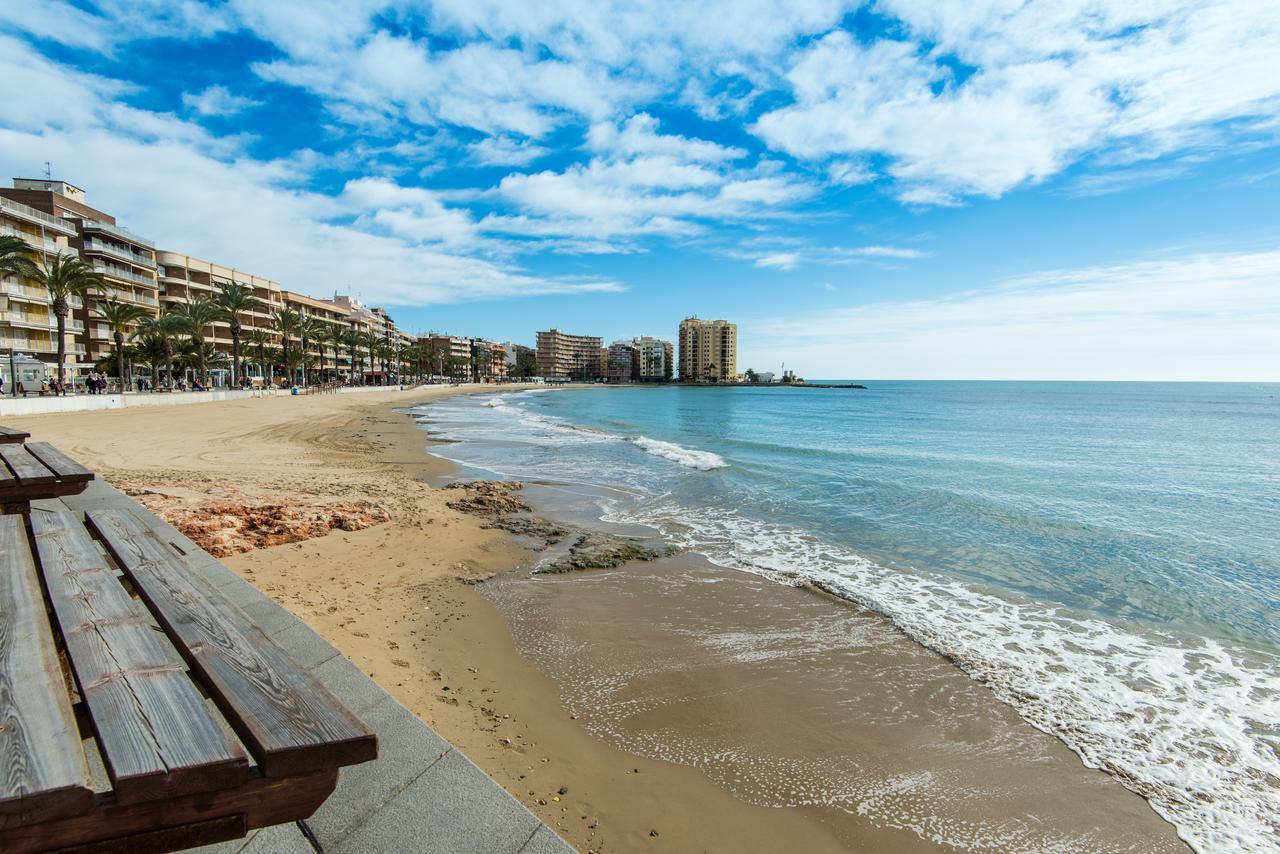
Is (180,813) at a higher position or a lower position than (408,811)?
higher

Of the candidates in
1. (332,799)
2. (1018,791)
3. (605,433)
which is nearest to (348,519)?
(332,799)

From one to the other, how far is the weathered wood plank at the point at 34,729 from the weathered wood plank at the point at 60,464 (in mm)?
3359

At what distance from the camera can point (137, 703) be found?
5.62 feet

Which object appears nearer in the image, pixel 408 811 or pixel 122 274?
pixel 408 811

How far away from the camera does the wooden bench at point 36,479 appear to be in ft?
15.8

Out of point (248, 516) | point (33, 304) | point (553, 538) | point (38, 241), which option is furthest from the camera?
point (38, 241)

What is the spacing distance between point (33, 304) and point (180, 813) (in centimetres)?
6399

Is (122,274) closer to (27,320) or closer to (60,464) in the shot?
(27,320)

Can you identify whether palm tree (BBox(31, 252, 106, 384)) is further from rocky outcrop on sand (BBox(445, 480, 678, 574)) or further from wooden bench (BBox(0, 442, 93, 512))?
wooden bench (BBox(0, 442, 93, 512))

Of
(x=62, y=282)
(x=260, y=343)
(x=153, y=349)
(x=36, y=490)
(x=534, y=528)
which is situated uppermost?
(x=62, y=282)

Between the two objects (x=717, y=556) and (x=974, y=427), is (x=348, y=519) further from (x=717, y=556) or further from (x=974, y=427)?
(x=974, y=427)

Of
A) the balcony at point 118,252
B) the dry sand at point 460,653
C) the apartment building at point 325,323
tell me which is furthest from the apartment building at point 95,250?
the dry sand at point 460,653

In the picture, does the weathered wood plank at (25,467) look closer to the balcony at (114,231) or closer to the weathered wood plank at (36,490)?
the weathered wood plank at (36,490)

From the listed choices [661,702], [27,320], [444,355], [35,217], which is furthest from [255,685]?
[444,355]
